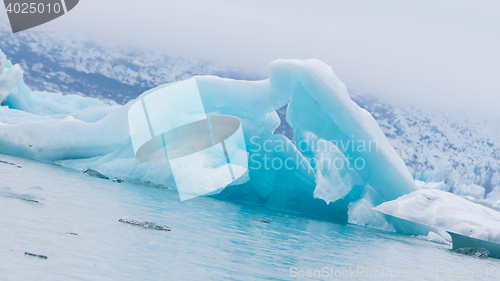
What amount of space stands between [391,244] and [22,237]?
660 cm

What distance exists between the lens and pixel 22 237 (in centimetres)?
336

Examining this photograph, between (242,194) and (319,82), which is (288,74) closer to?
(319,82)

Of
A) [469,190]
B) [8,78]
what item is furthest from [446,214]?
[469,190]

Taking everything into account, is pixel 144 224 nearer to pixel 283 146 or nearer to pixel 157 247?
pixel 157 247

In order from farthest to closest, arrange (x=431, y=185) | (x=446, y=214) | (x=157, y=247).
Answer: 1. (x=431, y=185)
2. (x=446, y=214)
3. (x=157, y=247)

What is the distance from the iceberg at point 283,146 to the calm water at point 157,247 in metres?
3.25

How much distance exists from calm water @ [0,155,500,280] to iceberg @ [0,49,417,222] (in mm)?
3249

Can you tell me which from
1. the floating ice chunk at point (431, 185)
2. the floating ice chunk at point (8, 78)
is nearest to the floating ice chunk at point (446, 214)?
the floating ice chunk at point (8, 78)

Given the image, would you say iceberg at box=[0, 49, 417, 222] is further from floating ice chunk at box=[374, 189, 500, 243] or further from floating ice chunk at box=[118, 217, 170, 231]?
floating ice chunk at box=[118, 217, 170, 231]

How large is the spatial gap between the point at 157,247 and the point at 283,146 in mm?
8807

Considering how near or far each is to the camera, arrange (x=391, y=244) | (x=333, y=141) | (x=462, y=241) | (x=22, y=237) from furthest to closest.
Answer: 1. (x=333, y=141)
2. (x=462, y=241)
3. (x=391, y=244)
4. (x=22, y=237)

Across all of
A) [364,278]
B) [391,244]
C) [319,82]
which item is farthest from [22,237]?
[319,82]

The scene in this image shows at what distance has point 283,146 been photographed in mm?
12633

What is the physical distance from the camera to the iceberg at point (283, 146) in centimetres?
1058
